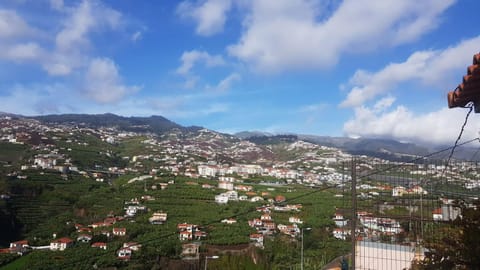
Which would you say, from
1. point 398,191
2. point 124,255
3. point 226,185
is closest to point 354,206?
point 398,191

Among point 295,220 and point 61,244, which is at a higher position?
point 295,220

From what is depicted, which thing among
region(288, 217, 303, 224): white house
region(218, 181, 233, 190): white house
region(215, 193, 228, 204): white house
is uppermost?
region(218, 181, 233, 190): white house

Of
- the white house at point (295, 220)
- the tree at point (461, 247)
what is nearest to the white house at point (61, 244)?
the white house at point (295, 220)

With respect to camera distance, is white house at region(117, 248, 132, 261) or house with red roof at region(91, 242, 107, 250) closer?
white house at region(117, 248, 132, 261)

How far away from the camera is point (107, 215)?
29.6 metres

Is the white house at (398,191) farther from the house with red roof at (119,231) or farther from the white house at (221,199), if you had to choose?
the white house at (221,199)

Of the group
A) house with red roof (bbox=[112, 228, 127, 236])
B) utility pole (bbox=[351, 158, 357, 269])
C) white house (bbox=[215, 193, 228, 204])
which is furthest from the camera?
white house (bbox=[215, 193, 228, 204])

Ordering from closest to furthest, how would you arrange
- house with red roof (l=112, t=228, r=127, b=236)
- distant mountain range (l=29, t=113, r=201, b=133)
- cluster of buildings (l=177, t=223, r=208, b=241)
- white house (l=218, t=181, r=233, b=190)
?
house with red roof (l=112, t=228, r=127, b=236), cluster of buildings (l=177, t=223, r=208, b=241), white house (l=218, t=181, r=233, b=190), distant mountain range (l=29, t=113, r=201, b=133)

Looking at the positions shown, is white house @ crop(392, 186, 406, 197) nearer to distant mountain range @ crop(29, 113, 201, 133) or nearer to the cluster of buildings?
the cluster of buildings

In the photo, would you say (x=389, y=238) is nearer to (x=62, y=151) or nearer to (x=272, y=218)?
(x=272, y=218)


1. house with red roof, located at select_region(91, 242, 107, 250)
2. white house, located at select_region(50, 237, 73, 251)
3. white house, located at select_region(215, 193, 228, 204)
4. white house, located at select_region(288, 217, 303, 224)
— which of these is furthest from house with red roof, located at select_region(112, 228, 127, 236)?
white house, located at select_region(288, 217, 303, 224)

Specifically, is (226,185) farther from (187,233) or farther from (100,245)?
(100,245)

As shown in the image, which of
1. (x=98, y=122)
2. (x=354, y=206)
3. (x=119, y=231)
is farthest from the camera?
(x=98, y=122)

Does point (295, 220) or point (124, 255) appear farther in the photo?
point (295, 220)
